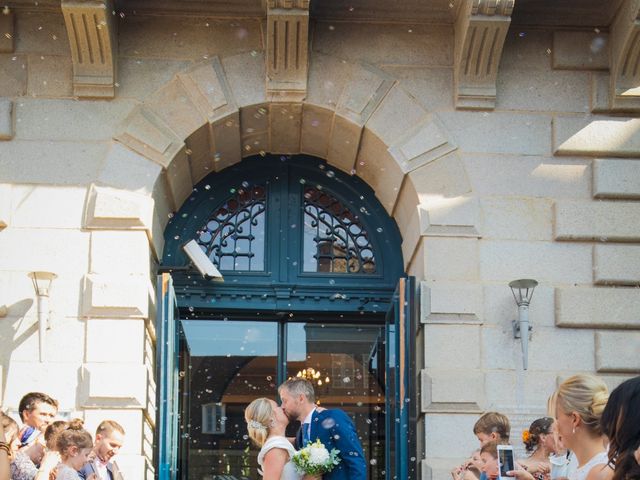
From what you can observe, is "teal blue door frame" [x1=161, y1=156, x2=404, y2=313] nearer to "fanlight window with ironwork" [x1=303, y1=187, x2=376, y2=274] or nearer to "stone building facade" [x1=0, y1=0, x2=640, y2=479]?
"fanlight window with ironwork" [x1=303, y1=187, x2=376, y2=274]

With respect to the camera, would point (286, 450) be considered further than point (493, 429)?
Yes

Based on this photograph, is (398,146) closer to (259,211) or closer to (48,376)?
(259,211)

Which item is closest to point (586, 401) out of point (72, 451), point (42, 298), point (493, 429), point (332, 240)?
point (493, 429)

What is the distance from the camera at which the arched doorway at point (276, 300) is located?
12.6 metres

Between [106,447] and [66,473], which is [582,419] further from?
[106,447]

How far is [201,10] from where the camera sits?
1204 centimetres

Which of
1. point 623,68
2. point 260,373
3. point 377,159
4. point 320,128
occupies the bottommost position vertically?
point 260,373

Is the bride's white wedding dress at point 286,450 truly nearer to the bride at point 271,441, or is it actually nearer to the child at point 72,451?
the bride at point 271,441

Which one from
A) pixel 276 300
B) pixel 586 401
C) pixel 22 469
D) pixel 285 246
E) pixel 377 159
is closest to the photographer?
pixel 586 401

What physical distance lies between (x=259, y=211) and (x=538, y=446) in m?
4.99

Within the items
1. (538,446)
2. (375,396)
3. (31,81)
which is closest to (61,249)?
(31,81)

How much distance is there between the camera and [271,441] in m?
8.99

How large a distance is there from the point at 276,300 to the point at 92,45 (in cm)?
305

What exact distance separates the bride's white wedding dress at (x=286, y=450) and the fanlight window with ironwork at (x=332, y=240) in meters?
3.87
